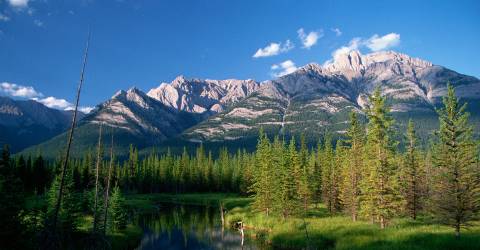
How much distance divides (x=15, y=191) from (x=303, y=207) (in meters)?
47.7

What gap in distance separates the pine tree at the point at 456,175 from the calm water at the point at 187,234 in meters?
20.7

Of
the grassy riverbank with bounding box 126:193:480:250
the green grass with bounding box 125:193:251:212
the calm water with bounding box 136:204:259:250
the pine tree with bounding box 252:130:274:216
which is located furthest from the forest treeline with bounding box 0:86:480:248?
the green grass with bounding box 125:193:251:212

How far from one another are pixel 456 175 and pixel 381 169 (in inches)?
363

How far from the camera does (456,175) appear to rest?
106 feet

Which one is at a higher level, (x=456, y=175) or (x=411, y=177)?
(x=456, y=175)

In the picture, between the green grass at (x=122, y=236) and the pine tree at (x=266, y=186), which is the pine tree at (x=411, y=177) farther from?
the green grass at (x=122, y=236)

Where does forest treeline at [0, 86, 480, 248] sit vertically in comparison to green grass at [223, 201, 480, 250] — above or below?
above

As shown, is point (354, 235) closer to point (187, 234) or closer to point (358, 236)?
point (358, 236)

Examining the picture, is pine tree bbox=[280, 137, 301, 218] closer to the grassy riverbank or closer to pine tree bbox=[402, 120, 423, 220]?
the grassy riverbank

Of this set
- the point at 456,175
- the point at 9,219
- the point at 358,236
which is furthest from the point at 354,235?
the point at 9,219

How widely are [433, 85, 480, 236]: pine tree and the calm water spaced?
2070 cm

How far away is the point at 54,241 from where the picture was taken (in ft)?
53.4

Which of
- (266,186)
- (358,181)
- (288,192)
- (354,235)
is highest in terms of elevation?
(358,181)

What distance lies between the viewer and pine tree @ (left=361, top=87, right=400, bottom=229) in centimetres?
4031
